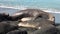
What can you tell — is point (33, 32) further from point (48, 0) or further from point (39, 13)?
point (48, 0)

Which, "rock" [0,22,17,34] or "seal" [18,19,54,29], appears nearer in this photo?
"rock" [0,22,17,34]

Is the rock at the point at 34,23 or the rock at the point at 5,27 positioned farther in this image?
the rock at the point at 34,23

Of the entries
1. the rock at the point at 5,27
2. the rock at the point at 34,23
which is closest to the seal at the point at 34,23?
the rock at the point at 34,23

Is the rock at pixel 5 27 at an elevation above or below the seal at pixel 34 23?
above

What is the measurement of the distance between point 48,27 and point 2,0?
976cm

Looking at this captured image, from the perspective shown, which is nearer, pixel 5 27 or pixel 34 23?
pixel 5 27

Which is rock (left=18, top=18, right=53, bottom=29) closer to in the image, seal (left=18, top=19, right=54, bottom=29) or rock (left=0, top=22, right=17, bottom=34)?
seal (left=18, top=19, right=54, bottom=29)

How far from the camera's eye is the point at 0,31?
14.1 ft

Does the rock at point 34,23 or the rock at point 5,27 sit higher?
the rock at point 5,27

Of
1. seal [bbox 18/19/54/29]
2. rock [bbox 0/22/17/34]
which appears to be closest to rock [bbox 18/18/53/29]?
seal [bbox 18/19/54/29]

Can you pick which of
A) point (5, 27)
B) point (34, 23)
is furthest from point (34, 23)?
→ point (5, 27)

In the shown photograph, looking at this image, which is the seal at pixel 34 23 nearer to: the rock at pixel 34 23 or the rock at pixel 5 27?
the rock at pixel 34 23

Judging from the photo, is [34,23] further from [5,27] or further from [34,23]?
[5,27]

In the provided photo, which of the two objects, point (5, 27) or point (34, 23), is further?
point (34, 23)
